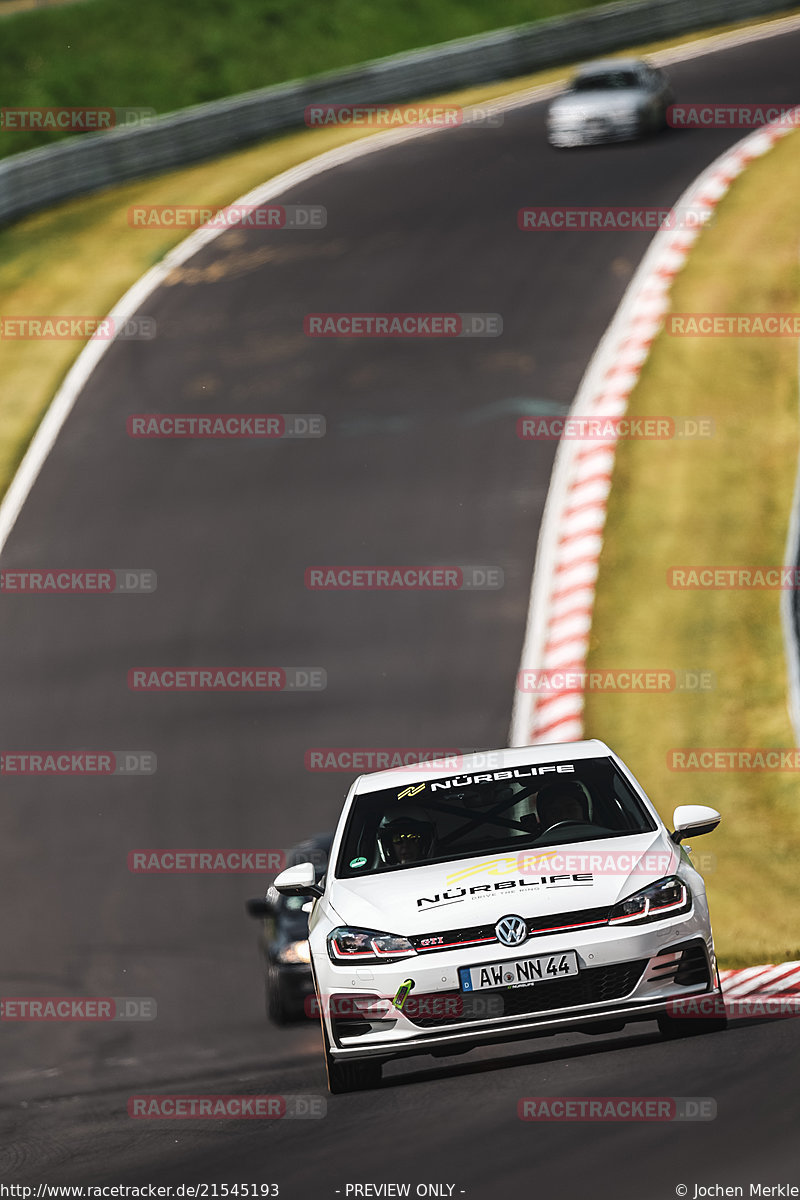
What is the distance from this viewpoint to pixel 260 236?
25859mm

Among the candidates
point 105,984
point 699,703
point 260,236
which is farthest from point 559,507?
point 260,236

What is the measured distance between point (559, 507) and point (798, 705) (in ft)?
15.4

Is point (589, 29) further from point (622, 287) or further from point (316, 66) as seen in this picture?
point (622, 287)

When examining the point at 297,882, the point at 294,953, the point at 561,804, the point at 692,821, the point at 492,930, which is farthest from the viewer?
the point at 294,953

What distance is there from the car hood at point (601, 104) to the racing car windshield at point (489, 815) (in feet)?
69.0

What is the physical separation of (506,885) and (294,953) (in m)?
3.26

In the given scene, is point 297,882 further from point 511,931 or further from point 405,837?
point 511,931

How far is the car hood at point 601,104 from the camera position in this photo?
2767 centimetres

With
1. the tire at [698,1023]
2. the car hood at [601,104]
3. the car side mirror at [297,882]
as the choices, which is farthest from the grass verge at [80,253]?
the tire at [698,1023]

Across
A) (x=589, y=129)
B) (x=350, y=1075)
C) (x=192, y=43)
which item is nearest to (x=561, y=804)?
(x=350, y=1075)

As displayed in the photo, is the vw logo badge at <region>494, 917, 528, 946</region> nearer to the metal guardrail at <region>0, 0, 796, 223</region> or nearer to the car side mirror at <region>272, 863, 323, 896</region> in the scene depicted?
the car side mirror at <region>272, 863, 323, 896</region>

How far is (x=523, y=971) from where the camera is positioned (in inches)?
283

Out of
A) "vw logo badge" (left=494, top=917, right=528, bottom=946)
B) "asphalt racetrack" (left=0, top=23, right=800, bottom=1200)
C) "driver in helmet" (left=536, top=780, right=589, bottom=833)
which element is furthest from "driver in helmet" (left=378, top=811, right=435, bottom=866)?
"asphalt racetrack" (left=0, top=23, right=800, bottom=1200)

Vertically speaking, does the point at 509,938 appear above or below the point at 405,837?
below
